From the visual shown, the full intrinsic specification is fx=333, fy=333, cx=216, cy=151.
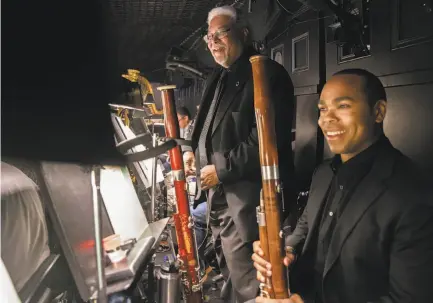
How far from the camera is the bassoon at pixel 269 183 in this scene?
145cm

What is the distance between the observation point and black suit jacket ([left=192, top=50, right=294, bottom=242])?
2031 mm

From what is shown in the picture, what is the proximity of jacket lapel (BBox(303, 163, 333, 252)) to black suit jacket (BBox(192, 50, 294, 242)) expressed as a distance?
36 centimetres

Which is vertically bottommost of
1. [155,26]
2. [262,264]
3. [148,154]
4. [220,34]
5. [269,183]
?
[262,264]

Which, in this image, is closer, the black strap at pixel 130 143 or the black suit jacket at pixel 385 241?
the black strap at pixel 130 143

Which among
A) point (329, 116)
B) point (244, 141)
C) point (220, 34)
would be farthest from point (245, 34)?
point (329, 116)

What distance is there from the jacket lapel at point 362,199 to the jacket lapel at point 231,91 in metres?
0.97

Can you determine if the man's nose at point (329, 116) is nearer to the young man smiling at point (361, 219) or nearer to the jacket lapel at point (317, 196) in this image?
the young man smiling at point (361, 219)

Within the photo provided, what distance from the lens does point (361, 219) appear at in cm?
136

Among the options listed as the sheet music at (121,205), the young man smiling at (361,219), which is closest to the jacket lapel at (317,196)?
the young man smiling at (361,219)

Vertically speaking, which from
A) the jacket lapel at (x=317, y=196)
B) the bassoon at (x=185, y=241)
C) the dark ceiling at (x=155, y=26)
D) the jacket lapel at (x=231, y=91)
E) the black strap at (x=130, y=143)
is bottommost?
the bassoon at (x=185, y=241)

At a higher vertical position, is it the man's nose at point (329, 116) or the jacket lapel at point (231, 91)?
the jacket lapel at point (231, 91)

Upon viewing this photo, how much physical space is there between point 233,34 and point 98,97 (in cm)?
155

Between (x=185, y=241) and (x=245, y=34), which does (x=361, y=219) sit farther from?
(x=245, y=34)

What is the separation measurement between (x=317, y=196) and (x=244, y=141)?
0.59m
